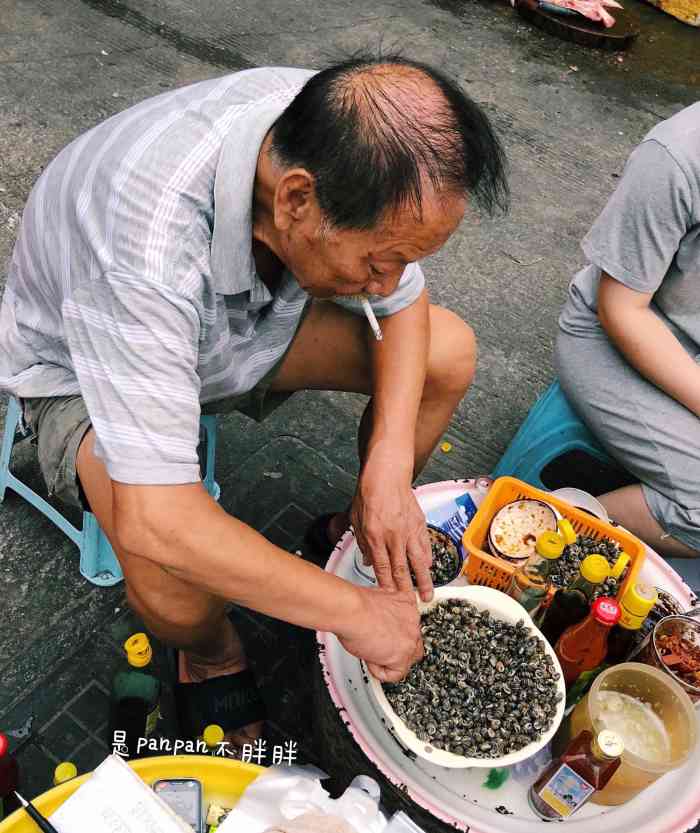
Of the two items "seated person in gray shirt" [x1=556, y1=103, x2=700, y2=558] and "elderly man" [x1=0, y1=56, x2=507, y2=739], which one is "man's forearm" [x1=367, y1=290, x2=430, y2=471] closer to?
"elderly man" [x1=0, y1=56, x2=507, y2=739]

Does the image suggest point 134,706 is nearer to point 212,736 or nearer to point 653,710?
point 212,736

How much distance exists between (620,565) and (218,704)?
1092 millimetres

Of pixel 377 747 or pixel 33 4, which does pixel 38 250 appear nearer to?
pixel 377 747

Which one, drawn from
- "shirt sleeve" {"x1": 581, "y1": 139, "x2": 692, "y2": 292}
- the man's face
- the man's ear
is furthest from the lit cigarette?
"shirt sleeve" {"x1": 581, "y1": 139, "x2": 692, "y2": 292}

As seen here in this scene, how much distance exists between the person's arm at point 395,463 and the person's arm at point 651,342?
60 cm

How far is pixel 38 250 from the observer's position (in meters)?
1.78

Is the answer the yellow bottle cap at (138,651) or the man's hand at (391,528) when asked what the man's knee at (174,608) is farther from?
the man's hand at (391,528)

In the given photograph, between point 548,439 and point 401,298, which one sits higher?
point 401,298

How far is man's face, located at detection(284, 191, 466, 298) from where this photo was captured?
4.72 ft

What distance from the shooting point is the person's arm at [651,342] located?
90.5 inches

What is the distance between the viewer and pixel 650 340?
2.30 metres

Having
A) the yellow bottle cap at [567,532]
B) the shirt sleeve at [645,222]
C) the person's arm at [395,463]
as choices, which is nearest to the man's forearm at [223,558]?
the person's arm at [395,463]

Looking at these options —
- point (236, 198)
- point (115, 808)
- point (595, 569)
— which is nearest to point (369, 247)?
point (236, 198)

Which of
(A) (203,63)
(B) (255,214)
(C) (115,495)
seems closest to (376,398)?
(B) (255,214)
